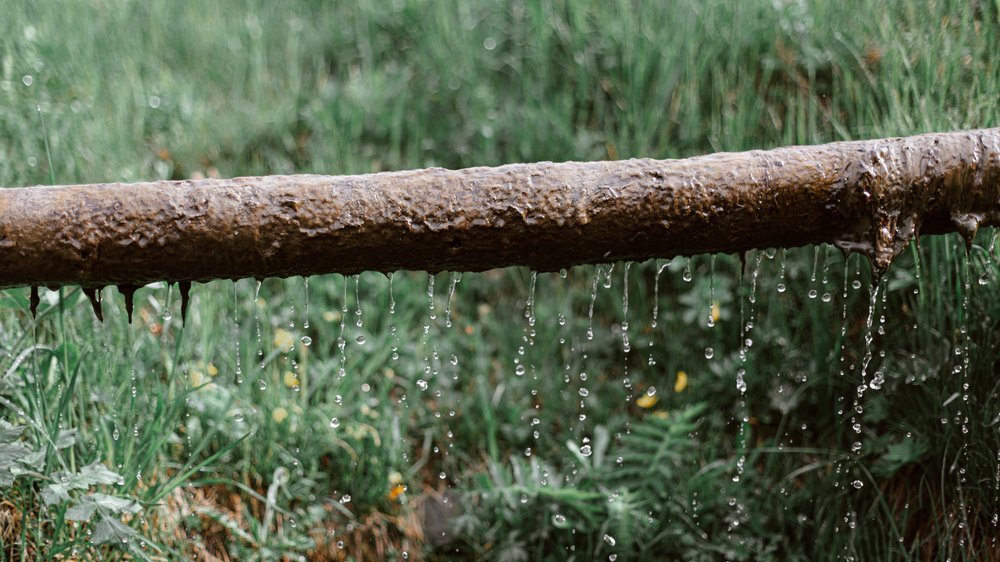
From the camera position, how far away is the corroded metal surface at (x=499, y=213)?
1818 millimetres

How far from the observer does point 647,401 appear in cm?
321

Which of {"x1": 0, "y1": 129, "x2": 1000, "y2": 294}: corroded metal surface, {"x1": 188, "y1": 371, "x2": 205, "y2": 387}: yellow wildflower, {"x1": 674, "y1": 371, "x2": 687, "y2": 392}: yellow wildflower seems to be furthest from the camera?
{"x1": 674, "y1": 371, "x2": 687, "y2": 392}: yellow wildflower

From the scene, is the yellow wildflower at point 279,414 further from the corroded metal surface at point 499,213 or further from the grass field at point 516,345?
the corroded metal surface at point 499,213

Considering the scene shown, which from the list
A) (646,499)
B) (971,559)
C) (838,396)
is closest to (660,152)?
(838,396)

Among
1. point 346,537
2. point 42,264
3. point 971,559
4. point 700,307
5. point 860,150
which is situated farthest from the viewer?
point 700,307

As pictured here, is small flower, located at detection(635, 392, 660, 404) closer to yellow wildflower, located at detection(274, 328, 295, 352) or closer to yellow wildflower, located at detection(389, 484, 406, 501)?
yellow wildflower, located at detection(389, 484, 406, 501)

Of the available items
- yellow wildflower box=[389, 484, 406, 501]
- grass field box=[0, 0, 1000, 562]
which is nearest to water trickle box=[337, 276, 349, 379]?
grass field box=[0, 0, 1000, 562]

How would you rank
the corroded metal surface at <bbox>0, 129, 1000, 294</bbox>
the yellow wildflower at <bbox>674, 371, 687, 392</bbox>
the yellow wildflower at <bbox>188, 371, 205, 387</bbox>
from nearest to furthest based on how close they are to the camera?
the corroded metal surface at <bbox>0, 129, 1000, 294</bbox> → the yellow wildflower at <bbox>188, 371, 205, 387</bbox> → the yellow wildflower at <bbox>674, 371, 687, 392</bbox>

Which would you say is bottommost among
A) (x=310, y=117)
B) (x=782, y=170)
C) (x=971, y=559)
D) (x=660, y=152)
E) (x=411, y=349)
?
(x=971, y=559)

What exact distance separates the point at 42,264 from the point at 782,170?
167 cm

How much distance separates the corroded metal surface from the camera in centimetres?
182

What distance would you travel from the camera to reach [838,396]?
2949 millimetres

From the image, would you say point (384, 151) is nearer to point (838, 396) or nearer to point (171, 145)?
point (171, 145)

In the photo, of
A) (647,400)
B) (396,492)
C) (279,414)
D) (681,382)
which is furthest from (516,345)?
(279,414)
